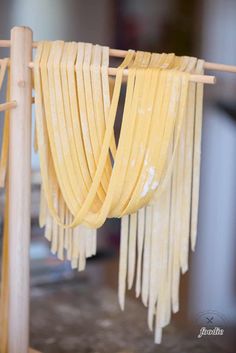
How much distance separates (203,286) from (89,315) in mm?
534

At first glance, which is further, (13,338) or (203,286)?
(203,286)

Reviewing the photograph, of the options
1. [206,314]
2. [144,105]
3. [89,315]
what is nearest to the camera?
[144,105]

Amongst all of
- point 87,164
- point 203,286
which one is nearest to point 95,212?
point 87,164

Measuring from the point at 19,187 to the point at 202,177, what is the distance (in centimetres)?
88

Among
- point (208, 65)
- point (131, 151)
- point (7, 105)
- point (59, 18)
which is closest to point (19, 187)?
point (7, 105)

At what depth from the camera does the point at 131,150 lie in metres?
0.91

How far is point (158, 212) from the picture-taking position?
982 millimetres

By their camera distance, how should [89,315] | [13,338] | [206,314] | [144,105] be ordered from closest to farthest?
[144,105] < [13,338] < [206,314] < [89,315]

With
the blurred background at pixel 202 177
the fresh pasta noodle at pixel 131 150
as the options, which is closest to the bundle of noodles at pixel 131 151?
the fresh pasta noodle at pixel 131 150

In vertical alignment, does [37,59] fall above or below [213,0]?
below

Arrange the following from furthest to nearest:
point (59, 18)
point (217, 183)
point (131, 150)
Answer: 1. point (59, 18)
2. point (217, 183)
3. point (131, 150)

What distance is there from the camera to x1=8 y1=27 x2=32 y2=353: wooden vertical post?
99 centimetres

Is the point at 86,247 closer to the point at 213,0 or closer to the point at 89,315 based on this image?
the point at 89,315

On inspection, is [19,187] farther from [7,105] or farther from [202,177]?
Result: [202,177]
